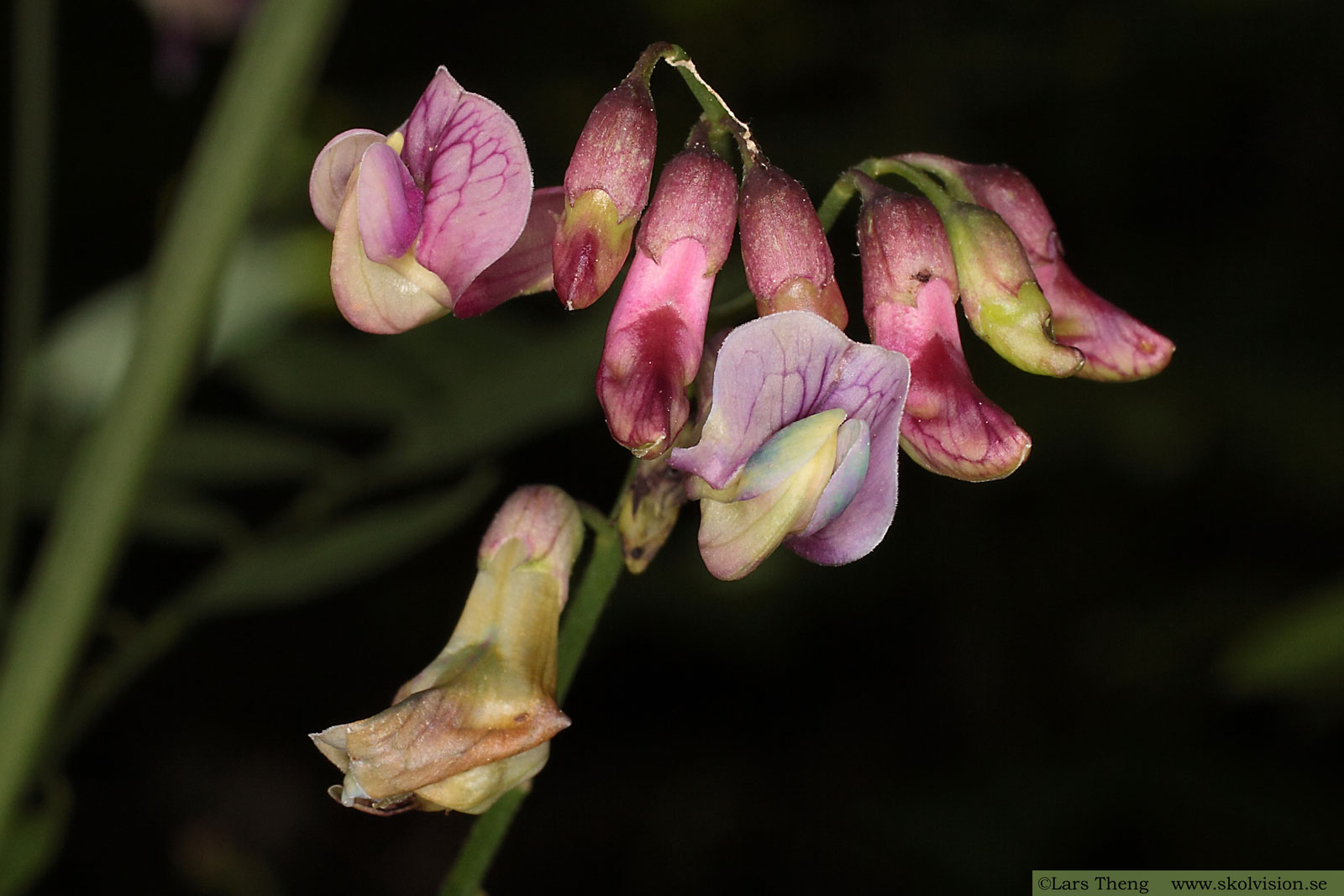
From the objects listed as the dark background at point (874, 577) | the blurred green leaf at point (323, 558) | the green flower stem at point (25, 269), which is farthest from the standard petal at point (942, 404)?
the dark background at point (874, 577)

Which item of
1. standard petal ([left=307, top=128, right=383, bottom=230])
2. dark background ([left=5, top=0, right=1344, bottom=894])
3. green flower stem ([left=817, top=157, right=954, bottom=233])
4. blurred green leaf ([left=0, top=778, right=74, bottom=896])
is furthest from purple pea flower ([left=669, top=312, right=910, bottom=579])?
dark background ([left=5, top=0, right=1344, bottom=894])

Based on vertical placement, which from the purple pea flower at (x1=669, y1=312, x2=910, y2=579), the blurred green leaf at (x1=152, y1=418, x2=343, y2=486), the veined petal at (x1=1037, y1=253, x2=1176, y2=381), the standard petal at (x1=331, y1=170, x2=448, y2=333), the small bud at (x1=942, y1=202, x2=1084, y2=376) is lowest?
the purple pea flower at (x1=669, y1=312, x2=910, y2=579)

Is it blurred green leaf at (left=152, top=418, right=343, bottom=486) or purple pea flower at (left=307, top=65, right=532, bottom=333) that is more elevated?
blurred green leaf at (left=152, top=418, right=343, bottom=486)

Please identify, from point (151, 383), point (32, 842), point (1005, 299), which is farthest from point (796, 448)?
point (32, 842)

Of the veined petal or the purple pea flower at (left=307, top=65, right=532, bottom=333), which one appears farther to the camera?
the veined petal

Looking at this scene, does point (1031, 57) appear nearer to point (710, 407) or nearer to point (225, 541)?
point (225, 541)

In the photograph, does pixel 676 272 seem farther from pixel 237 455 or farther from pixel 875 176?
pixel 237 455

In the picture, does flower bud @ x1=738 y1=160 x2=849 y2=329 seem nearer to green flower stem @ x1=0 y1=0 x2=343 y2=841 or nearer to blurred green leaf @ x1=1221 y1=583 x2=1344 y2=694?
green flower stem @ x1=0 y1=0 x2=343 y2=841
